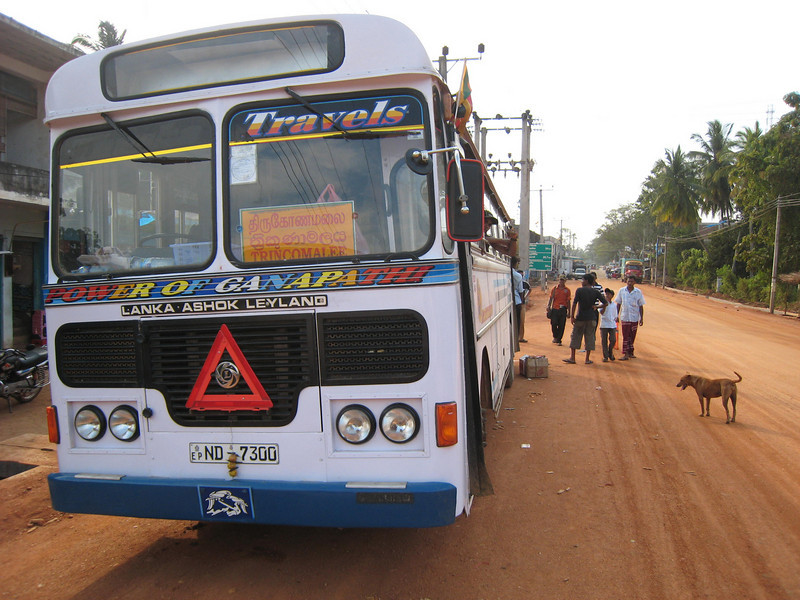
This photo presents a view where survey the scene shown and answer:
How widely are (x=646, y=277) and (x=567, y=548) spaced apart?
67057mm

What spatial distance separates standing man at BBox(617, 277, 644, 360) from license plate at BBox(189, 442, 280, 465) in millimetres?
10021

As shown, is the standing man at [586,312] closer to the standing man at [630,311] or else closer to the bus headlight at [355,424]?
the standing man at [630,311]

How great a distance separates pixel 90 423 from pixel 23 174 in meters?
10.0

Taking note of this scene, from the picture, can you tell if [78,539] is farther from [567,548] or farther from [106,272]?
[567,548]

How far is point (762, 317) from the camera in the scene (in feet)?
76.2

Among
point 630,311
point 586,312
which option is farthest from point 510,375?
point 630,311

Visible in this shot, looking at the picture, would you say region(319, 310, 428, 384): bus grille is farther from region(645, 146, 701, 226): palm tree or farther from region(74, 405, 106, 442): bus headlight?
region(645, 146, 701, 226): palm tree

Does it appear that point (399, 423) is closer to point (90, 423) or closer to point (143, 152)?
point (90, 423)

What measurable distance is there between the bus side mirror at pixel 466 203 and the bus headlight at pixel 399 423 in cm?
100

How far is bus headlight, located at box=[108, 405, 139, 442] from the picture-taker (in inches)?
139

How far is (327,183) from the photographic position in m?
3.30

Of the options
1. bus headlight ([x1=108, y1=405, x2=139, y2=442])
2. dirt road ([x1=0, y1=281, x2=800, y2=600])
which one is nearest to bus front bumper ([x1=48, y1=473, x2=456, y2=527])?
bus headlight ([x1=108, y1=405, x2=139, y2=442])

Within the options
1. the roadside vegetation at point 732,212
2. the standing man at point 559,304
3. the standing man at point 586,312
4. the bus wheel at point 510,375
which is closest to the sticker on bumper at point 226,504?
the bus wheel at point 510,375

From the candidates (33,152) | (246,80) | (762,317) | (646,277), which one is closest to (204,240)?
(246,80)
